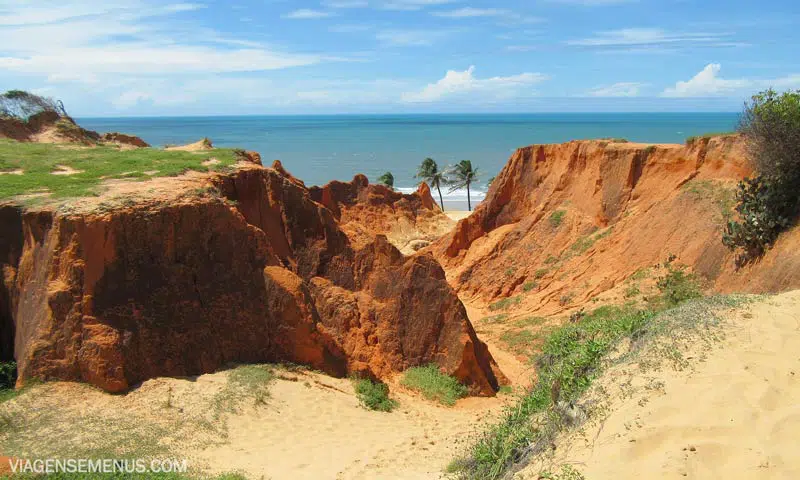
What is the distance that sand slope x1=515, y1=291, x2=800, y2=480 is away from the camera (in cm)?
Answer: 529

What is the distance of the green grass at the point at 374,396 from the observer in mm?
13039

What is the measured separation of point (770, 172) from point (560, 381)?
11.4m

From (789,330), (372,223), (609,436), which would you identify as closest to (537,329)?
(789,330)

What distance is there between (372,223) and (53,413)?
81.5 feet

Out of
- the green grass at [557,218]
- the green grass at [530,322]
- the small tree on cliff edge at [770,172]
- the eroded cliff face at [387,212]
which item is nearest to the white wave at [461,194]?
the eroded cliff face at [387,212]

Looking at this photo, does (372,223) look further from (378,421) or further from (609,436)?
(609,436)

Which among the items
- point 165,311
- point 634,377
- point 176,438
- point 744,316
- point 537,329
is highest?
point 744,316

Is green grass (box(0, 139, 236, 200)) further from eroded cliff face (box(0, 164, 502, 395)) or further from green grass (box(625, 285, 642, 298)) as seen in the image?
green grass (box(625, 285, 642, 298))

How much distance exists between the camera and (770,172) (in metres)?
15.6

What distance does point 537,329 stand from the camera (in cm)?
1978

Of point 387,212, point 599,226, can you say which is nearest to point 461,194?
point 387,212

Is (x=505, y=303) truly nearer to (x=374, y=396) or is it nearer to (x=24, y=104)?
(x=374, y=396)

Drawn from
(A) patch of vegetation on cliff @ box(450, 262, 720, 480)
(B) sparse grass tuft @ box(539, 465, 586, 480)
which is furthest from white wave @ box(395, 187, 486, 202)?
(B) sparse grass tuft @ box(539, 465, 586, 480)

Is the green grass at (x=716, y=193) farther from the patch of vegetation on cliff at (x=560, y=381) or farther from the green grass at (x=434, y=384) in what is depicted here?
the patch of vegetation on cliff at (x=560, y=381)
